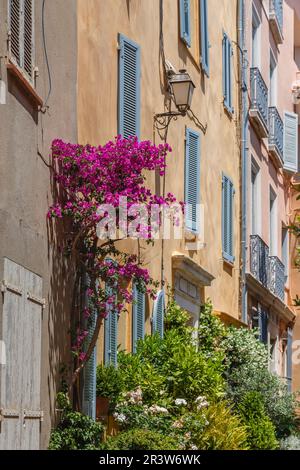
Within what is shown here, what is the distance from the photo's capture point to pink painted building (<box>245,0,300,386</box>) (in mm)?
23609

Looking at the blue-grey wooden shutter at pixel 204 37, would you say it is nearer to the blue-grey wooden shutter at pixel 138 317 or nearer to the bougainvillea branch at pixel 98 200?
the blue-grey wooden shutter at pixel 138 317

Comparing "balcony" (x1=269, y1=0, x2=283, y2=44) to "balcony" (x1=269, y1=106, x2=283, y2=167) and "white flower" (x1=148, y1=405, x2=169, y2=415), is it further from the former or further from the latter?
"white flower" (x1=148, y1=405, x2=169, y2=415)

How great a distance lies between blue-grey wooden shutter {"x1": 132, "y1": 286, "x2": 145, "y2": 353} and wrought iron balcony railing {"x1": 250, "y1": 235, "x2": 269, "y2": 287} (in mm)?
8242

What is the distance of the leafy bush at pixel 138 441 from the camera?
11.6 metres

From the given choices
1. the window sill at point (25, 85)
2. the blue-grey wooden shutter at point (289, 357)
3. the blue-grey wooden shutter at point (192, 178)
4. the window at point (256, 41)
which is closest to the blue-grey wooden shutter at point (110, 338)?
the window sill at point (25, 85)

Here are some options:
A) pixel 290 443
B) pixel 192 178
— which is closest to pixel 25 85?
pixel 192 178

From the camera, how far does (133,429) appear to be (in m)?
12.4

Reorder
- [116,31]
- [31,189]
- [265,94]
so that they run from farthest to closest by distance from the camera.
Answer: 1. [265,94]
2. [116,31]
3. [31,189]

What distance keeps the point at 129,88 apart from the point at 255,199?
395 inches

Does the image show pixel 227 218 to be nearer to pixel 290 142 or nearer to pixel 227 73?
pixel 227 73

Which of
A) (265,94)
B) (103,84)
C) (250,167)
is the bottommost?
(103,84)
